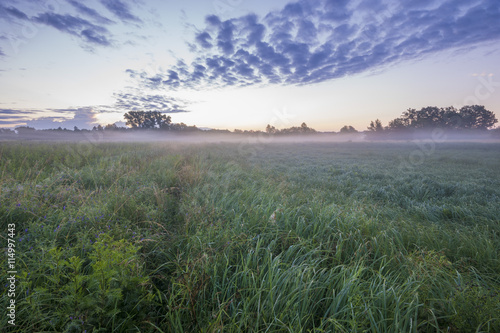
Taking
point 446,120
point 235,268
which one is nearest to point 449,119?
point 446,120

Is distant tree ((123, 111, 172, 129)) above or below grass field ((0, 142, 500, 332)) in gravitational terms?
above

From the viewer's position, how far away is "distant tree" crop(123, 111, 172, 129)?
83.9 meters

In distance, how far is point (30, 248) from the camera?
2.58m

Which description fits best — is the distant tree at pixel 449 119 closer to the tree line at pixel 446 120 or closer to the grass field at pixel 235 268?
the tree line at pixel 446 120

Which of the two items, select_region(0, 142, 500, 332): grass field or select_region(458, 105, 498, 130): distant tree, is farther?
select_region(458, 105, 498, 130): distant tree

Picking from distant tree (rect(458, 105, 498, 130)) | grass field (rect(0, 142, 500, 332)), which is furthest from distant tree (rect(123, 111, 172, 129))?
A: distant tree (rect(458, 105, 498, 130))

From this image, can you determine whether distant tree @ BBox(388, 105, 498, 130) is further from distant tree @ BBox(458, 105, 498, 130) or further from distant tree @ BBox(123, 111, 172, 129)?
distant tree @ BBox(123, 111, 172, 129)

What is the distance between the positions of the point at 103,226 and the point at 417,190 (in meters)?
10.8

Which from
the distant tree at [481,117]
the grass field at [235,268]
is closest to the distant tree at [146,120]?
the grass field at [235,268]

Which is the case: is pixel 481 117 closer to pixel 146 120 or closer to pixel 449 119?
pixel 449 119

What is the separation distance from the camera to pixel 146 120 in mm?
86000

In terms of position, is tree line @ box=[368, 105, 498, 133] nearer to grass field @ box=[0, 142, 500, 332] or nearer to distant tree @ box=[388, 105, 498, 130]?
distant tree @ box=[388, 105, 498, 130]

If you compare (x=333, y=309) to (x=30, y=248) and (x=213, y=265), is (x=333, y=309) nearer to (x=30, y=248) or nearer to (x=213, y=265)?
(x=213, y=265)

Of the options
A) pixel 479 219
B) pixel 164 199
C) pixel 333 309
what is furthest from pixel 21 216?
pixel 479 219
